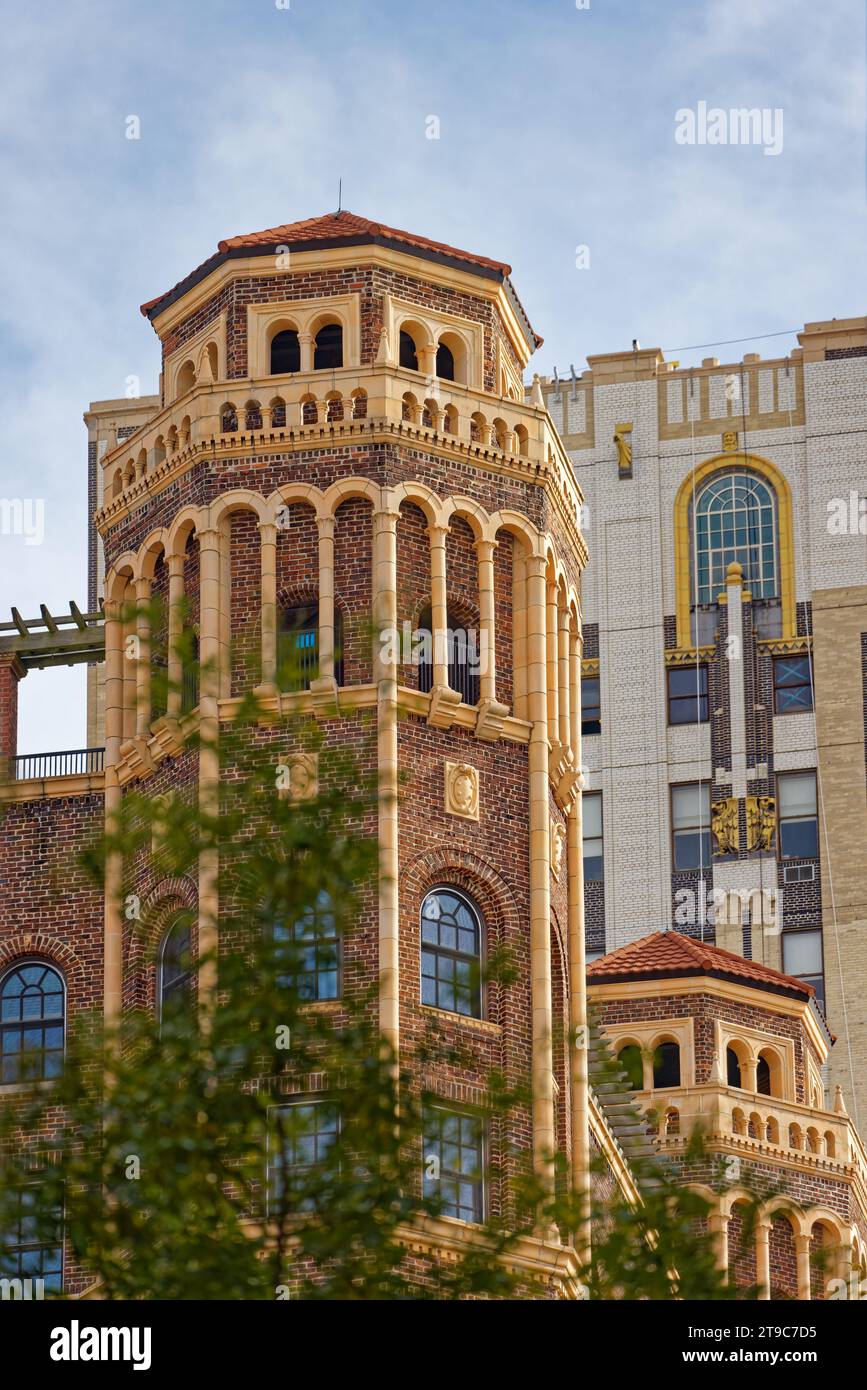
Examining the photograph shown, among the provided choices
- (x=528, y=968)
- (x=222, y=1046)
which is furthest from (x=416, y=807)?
(x=222, y=1046)

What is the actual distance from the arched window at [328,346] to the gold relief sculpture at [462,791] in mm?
7735

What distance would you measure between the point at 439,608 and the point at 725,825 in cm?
5021

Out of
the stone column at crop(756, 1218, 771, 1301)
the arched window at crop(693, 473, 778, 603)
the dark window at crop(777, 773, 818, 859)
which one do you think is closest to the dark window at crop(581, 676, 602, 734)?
the arched window at crop(693, 473, 778, 603)

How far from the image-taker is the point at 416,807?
55812 mm

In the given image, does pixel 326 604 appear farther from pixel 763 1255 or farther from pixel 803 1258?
pixel 803 1258

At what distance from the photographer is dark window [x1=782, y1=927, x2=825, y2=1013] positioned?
342 ft

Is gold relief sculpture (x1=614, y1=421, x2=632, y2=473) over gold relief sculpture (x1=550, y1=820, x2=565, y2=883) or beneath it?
over

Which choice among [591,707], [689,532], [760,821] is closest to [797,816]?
[760,821]

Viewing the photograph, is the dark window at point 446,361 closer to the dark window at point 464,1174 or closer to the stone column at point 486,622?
the stone column at point 486,622

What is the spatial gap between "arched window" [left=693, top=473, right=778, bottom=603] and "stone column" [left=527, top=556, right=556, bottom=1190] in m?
50.7

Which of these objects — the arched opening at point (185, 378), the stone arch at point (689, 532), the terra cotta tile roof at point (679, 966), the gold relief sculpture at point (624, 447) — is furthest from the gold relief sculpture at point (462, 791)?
the gold relief sculpture at point (624, 447)

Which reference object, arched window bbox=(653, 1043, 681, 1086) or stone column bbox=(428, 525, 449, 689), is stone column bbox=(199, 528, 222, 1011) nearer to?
stone column bbox=(428, 525, 449, 689)

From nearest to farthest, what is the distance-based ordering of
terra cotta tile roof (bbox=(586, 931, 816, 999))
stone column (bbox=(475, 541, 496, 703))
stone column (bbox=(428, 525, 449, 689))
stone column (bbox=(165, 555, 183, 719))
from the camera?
1. stone column (bbox=(165, 555, 183, 719))
2. stone column (bbox=(428, 525, 449, 689))
3. stone column (bbox=(475, 541, 496, 703))
4. terra cotta tile roof (bbox=(586, 931, 816, 999))

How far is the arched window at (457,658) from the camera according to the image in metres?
57.2
